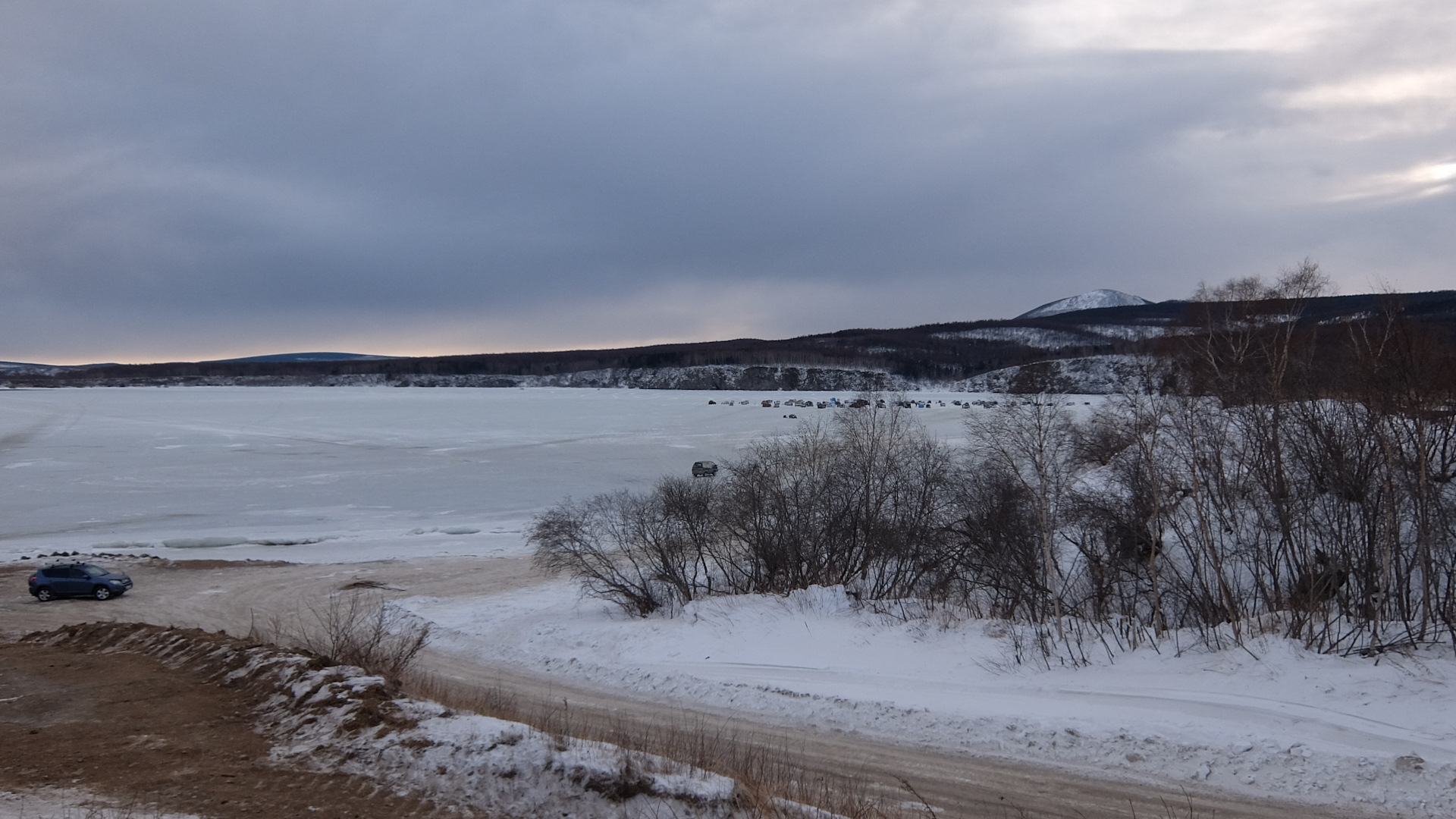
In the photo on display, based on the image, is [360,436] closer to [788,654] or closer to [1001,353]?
[788,654]

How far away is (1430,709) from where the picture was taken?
1107 centimetres

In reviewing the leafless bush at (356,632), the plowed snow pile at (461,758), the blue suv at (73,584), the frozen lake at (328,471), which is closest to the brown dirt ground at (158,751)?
the plowed snow pile at (461,758)

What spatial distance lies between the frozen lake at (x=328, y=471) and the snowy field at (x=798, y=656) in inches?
8.6

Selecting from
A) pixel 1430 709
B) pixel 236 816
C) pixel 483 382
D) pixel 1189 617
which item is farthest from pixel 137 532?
pixel 483 382

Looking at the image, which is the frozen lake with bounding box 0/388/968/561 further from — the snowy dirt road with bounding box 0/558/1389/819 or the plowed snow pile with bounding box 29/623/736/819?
the plowed snow pile with bounding box 29/623/736/819

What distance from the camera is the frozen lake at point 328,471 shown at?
33.9 m

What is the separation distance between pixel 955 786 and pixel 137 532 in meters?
36.0

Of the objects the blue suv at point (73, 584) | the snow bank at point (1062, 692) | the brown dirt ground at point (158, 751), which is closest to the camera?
the brown dirt ground at point (158, 751)

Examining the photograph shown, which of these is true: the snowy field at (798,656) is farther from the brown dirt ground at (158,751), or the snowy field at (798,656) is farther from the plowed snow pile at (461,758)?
the brown dirt ground at (158,751)

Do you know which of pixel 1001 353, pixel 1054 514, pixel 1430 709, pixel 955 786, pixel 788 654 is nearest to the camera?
pixel 955 786

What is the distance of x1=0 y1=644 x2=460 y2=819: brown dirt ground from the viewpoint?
6.99m

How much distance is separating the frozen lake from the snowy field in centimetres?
22

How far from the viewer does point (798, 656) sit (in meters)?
16.5

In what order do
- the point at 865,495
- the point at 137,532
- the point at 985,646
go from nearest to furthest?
1. the point at 985,646
2. the point at 865,495
3. the point at 137,532
